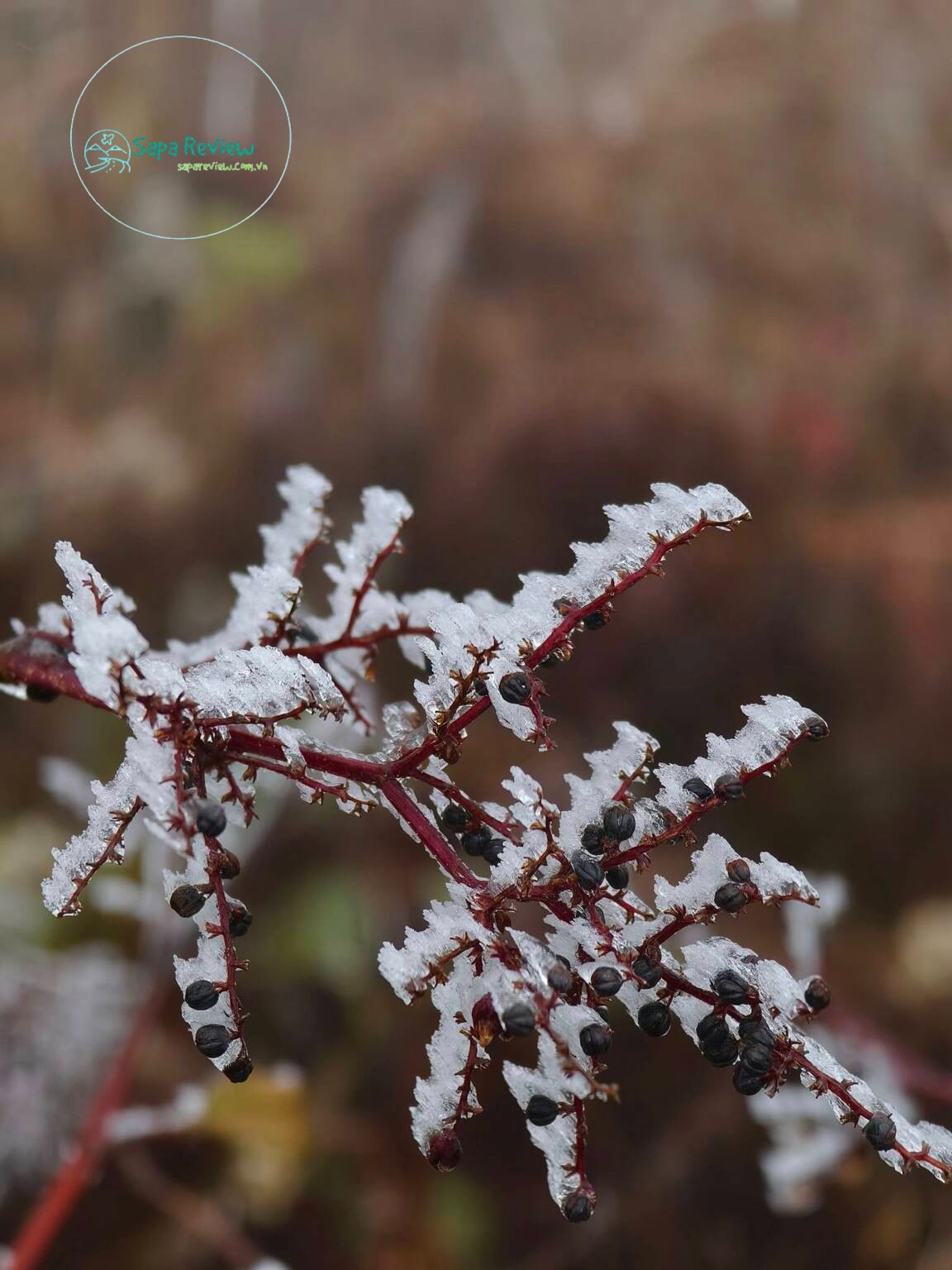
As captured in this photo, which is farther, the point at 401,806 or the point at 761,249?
the point at 761,249

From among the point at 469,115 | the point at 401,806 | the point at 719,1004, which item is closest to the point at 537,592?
the point at 401,806

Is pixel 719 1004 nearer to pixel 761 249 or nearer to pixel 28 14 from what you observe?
pixel 761 249

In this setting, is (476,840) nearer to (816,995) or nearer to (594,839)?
(594,839)

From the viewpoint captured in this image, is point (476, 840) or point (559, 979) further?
point (476, 840)

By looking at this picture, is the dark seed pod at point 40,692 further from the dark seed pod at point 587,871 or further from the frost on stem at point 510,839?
the dark seed pod at point 587,871

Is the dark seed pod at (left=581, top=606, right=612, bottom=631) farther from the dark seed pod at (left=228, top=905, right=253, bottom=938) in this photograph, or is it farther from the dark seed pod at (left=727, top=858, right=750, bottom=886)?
the dark seed pod at (left=228, top=905, right=253, bottom=938)

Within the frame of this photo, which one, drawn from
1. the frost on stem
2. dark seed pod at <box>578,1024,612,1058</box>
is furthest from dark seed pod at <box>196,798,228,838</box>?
dark seed pod at <box>578,1024,612,1058</box>

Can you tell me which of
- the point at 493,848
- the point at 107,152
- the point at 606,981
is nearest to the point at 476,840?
the point at 493,848
